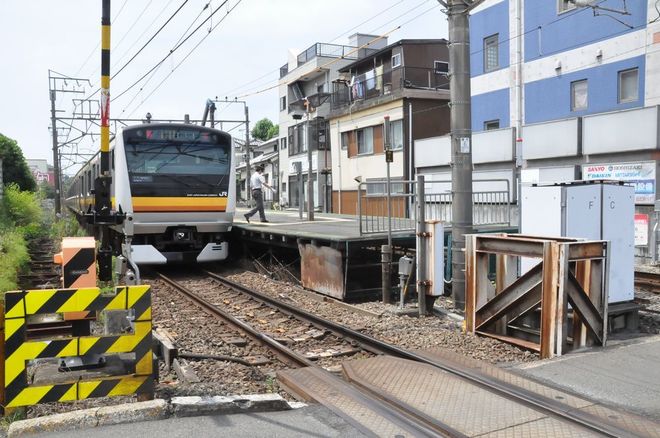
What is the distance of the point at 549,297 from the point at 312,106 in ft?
93.0

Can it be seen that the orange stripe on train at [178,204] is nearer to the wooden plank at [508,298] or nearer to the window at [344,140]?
the wooden plank at [508,298]

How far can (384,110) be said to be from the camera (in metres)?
27.5

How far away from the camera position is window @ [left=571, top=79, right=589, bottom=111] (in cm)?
1839

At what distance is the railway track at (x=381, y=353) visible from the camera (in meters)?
4.21

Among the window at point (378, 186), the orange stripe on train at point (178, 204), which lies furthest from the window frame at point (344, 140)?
the orange stripe on train at point (178, 204)

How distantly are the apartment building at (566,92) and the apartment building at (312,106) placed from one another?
460 inches

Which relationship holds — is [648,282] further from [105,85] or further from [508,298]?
[105,85]

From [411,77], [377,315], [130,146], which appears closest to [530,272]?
[377,315]

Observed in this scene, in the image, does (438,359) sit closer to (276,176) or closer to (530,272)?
(530,272)

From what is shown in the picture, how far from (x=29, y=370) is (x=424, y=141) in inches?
810

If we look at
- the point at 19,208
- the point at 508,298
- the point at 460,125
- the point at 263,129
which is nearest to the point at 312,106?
the point at 19,208

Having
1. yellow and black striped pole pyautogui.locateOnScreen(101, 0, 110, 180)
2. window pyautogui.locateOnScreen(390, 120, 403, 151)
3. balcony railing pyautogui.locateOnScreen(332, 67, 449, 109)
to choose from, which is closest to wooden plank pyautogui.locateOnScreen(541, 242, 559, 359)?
yellow and black striped pole pyautogui.locateOnScreen(101, 0, 110, 180)

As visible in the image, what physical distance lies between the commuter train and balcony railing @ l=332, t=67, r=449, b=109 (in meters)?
14.7

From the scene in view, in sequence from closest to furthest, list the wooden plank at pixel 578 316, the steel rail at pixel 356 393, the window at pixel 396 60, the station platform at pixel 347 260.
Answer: the steel rail at pixel 356 393
the wooden plank at pixel 578 316
the station platform at pixel 347 260
the window at pixel 396 60
